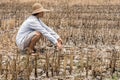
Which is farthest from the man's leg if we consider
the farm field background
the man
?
the farm field background

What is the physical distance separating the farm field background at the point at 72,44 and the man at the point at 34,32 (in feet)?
0.89

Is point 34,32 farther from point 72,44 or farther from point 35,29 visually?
point 72,44

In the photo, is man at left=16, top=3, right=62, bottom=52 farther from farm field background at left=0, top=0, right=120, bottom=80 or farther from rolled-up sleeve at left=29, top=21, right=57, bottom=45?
farm field background at left=0, top=0, right=120, bottom=80

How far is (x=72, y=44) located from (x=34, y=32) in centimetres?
183

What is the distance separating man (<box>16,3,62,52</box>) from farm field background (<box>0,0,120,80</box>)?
271 mm

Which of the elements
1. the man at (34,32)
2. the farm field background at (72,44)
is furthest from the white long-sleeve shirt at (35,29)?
the farm field background at (72,44)

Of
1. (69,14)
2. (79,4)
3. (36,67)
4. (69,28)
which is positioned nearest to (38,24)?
(36,67)

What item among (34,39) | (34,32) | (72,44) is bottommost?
(72,44)

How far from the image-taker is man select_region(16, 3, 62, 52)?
301 inches

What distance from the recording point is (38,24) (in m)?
7.70

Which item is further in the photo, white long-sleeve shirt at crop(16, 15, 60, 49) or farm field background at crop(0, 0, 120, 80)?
white long-sleeve shirt at crop(16, 15, 60, 49)

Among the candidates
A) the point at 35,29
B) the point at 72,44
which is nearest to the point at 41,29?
the point at 35,29

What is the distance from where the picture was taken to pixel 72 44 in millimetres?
9344

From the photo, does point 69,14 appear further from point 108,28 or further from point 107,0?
point 107,0
